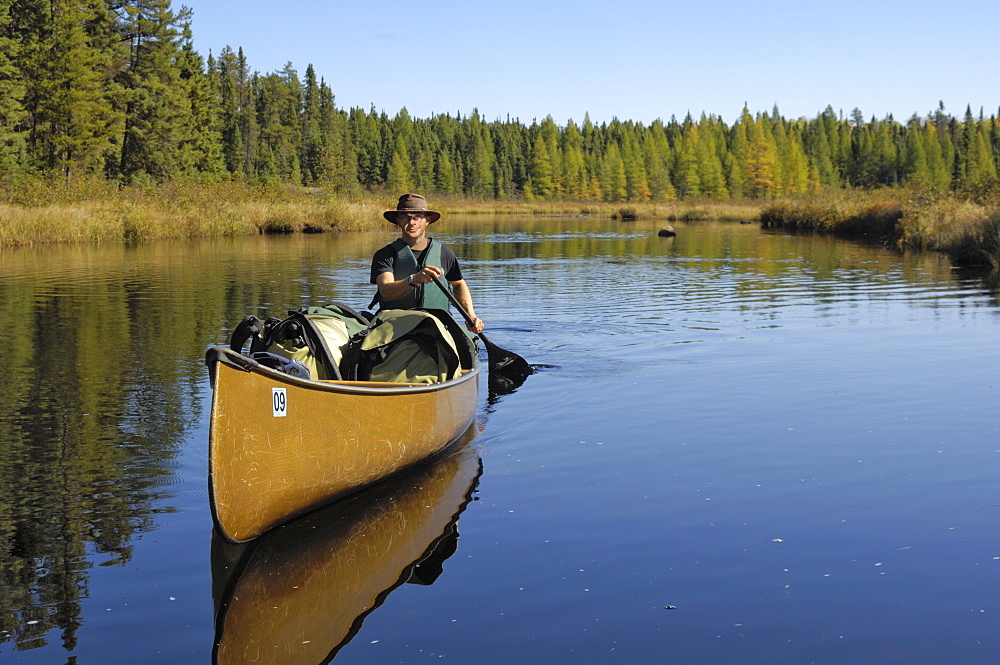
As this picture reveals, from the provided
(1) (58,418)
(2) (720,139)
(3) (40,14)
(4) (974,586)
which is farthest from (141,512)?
(2) (720,139)

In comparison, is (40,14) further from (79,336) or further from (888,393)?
(888,393)

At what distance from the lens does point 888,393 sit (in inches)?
387

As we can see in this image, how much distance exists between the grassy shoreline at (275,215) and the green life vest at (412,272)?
61.7 feet

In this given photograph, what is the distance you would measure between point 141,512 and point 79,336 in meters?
7.88

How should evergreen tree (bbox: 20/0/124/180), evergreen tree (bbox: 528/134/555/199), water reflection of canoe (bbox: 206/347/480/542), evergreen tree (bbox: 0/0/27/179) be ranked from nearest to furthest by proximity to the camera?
water reflection of canoe (bbox: 206/347/480/542)
evergreen tree (bbox: 0/0/27/179)
evergreen tree (bbox: 20/0/124/180)
evergreen tree (bbox: 528/134/555/199)

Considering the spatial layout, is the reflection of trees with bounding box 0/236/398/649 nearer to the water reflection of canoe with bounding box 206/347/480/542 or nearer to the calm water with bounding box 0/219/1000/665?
the calm water with bounding box 0/219/1000/665

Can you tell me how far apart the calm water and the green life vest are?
1186 millimetres

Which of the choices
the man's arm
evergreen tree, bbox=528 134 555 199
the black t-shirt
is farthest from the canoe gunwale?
evergreen tree, bbox=528 134 555 199

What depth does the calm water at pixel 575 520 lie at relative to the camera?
457 centimetres

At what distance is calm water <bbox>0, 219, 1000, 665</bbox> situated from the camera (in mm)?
4566

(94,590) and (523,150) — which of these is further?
(523,150)

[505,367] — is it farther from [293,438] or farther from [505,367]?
[293,438]

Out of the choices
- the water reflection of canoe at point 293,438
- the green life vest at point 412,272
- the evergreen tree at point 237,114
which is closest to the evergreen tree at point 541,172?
the evergreen tree at point 237,114

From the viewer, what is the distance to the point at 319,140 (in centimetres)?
11438
